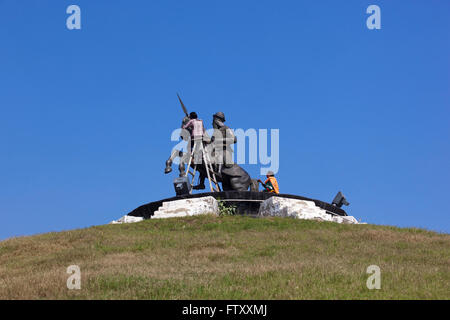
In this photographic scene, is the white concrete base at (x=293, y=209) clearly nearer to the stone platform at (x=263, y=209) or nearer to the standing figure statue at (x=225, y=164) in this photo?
the stone platform at (x=263, y=209)

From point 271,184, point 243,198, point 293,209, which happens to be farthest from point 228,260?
point 271,184

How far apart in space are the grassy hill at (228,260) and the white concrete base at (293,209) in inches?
55.9

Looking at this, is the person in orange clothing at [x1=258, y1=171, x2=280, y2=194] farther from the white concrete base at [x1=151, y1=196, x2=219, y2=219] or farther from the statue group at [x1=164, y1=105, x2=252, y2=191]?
the white concrete base at [x1=151, y1=196, x2=219, y2=219]

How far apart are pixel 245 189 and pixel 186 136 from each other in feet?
14.3

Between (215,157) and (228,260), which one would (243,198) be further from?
(228,260)

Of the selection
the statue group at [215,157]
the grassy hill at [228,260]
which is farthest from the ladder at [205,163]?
the grassy hill at [228,260]

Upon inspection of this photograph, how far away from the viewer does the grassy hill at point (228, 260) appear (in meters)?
11.0

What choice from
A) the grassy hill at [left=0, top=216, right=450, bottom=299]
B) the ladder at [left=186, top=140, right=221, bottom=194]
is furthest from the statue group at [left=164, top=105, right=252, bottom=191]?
the grassy hill at [left=0, top=216, right=450, bottom=299]

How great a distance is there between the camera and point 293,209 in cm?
2548

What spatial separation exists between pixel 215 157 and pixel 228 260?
13.4m
